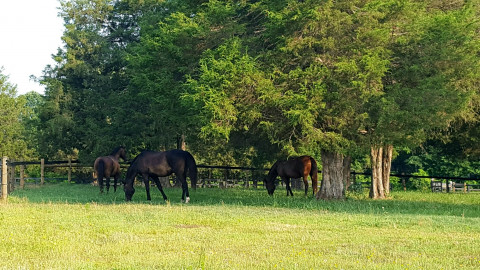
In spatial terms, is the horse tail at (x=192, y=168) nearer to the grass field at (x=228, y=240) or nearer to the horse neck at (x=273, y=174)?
the grass field at (x=228, y=240)

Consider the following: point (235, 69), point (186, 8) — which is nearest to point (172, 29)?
point (186, 8)

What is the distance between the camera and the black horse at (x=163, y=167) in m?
20.6

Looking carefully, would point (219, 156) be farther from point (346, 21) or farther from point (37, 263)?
point (37, 263)

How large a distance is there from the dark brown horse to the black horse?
641cm

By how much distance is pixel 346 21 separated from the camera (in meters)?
18.9

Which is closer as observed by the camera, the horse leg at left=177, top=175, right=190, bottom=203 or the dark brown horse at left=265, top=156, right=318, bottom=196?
the horse leg at left=177, top=175, right=190, bottom=203

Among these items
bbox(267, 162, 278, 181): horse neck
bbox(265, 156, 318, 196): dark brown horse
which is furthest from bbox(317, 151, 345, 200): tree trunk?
bbox(267, 162, 278, 181): horse neck

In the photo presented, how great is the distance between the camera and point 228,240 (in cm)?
1060

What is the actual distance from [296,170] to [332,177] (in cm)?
451

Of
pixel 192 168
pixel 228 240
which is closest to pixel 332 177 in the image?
pixel 192 168

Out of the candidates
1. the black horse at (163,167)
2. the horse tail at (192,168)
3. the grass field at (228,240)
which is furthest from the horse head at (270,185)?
the grass field at (228,240)

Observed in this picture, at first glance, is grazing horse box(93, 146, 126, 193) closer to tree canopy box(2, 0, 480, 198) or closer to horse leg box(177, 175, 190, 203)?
tree canopy box(2, 0, 480, 198)

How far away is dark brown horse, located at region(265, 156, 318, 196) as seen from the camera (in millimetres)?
25328

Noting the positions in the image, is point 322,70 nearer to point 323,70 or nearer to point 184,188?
point 323,70
